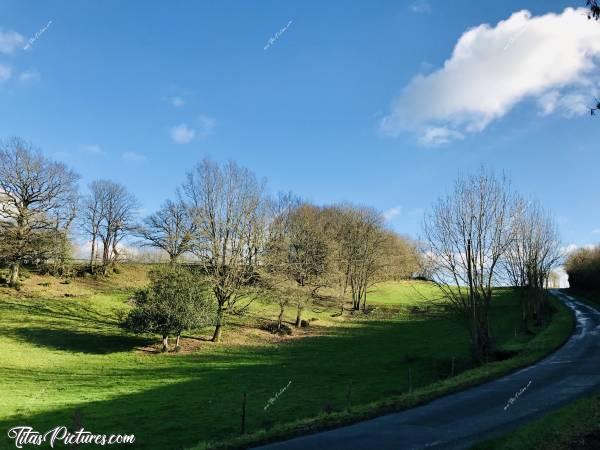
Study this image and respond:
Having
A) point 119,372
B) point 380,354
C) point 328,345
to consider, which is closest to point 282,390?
point 119,372

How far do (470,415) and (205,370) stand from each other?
17539 mm

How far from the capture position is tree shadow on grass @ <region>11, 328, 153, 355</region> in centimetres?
3183

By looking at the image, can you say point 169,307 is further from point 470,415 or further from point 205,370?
point 470,415

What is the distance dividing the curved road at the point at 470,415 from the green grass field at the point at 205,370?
41.8 inches

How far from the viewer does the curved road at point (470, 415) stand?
11148mm

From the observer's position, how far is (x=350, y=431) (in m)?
12.4

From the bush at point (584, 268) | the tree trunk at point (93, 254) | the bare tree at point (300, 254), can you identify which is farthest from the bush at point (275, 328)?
the bush at point (584, 268)

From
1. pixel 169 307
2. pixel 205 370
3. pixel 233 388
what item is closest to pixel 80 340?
pixel 169 307

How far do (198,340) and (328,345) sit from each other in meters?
A: 11.1

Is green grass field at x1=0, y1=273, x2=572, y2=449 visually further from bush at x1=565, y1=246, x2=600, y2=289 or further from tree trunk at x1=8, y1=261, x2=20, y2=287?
bush at x1=565, y1=246, x2=600, y2=289

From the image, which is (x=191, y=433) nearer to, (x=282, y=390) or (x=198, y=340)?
(x=282, y=390)

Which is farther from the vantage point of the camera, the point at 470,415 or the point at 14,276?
the point at 14,276

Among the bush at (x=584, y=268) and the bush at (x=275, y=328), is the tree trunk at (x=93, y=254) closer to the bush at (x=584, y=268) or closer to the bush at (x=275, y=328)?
the bush at (x=275, y=328)

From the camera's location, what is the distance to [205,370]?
2686 cm
